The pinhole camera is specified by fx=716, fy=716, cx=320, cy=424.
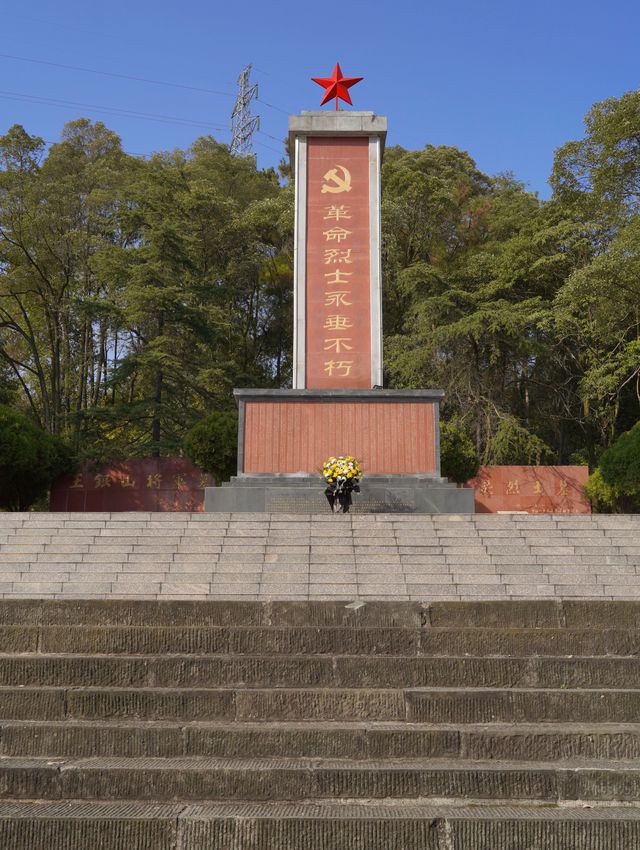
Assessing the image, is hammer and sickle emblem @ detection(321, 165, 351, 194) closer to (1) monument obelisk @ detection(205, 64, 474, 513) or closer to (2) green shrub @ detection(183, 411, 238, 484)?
(1) monument obelisk @ detection(205, 64, 474, 513)

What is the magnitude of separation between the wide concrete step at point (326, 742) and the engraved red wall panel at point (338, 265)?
23.8 ft

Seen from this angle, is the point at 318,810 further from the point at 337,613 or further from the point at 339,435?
the point at 339,435

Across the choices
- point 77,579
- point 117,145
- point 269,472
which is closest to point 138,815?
point 77,579

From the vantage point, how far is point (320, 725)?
3.94 meters

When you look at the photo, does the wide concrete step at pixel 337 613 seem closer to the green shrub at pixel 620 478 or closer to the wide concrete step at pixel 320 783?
the wide concrete step at pixel 320 783

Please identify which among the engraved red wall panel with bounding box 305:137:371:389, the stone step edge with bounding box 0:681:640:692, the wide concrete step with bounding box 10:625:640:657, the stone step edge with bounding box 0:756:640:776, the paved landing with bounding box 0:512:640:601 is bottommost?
the stone step edge with bounding box 0:756:640:776

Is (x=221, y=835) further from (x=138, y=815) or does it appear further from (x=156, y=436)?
(x=156, y=436)

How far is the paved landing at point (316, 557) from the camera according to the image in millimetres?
6070

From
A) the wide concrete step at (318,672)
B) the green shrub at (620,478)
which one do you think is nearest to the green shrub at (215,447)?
the green shrub at (620,478)

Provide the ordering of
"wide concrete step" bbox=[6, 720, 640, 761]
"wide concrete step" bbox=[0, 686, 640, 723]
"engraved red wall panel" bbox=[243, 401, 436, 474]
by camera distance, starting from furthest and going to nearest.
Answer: "engraved red wall panel" bbox=[243, 401, 436, 474], "wide concrete step" bbox=[0, 686, 640, 723], "wide concrete step" bbox=[6, 720, 640, 761]

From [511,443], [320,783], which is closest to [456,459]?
[511,443]

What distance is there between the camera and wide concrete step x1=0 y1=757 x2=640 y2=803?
3.53 m

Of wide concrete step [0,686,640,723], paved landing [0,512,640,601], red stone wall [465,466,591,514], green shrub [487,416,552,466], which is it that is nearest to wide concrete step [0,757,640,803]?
wide concrete step [0,686,640,723]

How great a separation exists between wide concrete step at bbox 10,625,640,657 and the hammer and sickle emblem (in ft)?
27.2
